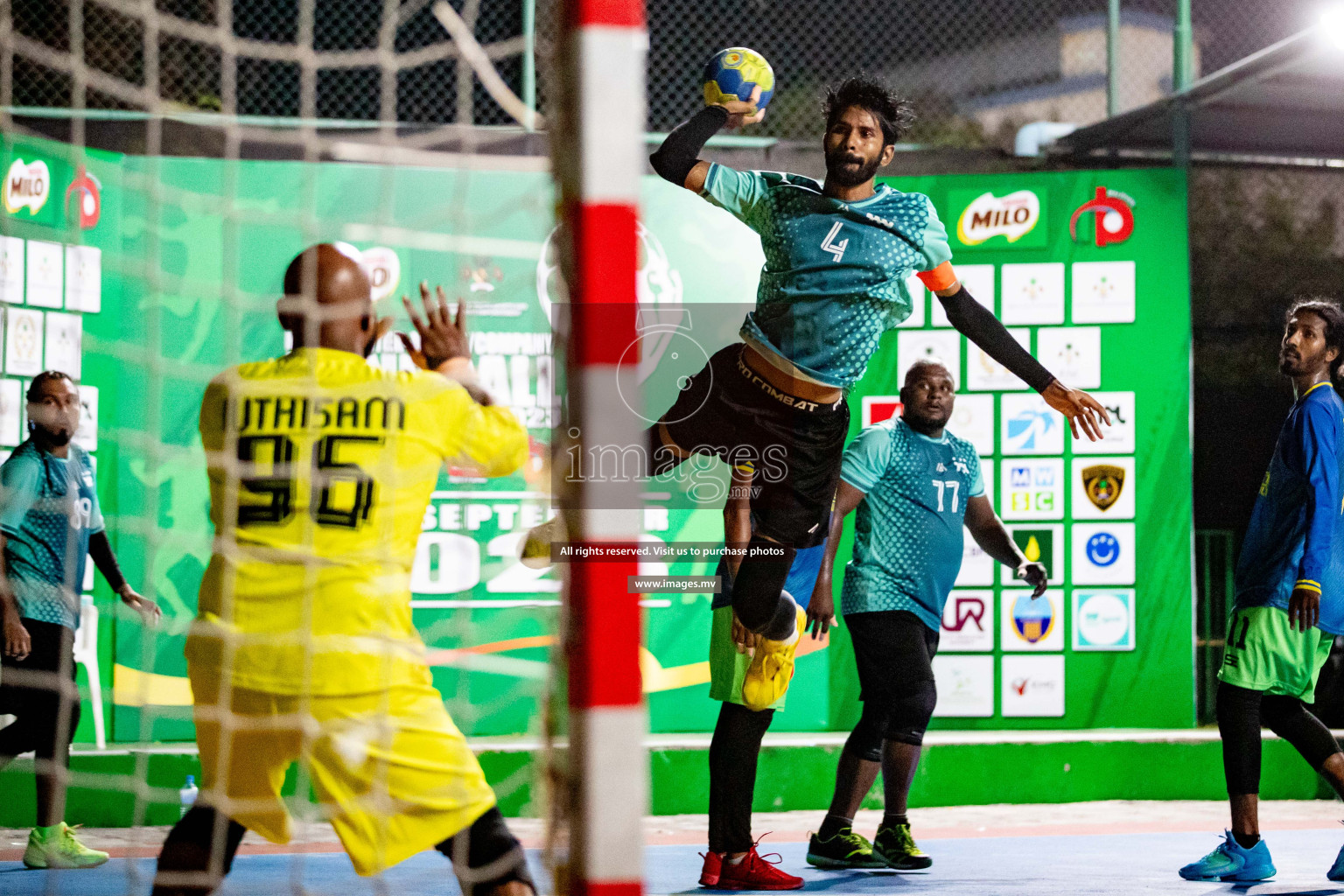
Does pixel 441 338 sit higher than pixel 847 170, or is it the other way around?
pixel 847 170

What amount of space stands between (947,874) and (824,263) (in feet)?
7.34

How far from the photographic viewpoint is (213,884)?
271cm

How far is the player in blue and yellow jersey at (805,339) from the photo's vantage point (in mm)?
4324

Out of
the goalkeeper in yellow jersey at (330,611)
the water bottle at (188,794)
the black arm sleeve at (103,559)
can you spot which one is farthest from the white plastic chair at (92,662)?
the goalkeeper in yellow jersey at (330,611)

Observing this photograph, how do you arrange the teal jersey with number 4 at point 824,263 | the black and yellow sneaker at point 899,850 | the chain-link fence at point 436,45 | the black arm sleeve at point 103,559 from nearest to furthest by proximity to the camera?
the teal jersey with number 4 at point 824,263 < the black and yellow sneaker at point 899,850 < the black arm sleeve at point 103,559 < the chain-link fence at point 436,45

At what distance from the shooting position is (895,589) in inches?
198

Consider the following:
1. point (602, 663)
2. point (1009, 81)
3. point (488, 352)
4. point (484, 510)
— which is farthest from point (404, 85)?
point (1009, 81)

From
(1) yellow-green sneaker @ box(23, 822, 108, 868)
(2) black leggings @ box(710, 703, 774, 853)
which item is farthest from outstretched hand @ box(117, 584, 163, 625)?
(2) black leggings @ box(710, 703, 774, 853)

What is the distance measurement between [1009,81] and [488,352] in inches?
499

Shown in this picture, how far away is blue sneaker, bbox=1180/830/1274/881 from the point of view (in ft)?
14.7

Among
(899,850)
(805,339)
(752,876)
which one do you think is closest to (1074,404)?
(805,339)

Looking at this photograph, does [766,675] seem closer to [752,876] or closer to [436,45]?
[752,876]

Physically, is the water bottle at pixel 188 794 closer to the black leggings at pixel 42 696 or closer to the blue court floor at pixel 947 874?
the blue court floor at pixel 947 874

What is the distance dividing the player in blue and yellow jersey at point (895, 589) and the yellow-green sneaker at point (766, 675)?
0.58 meters
